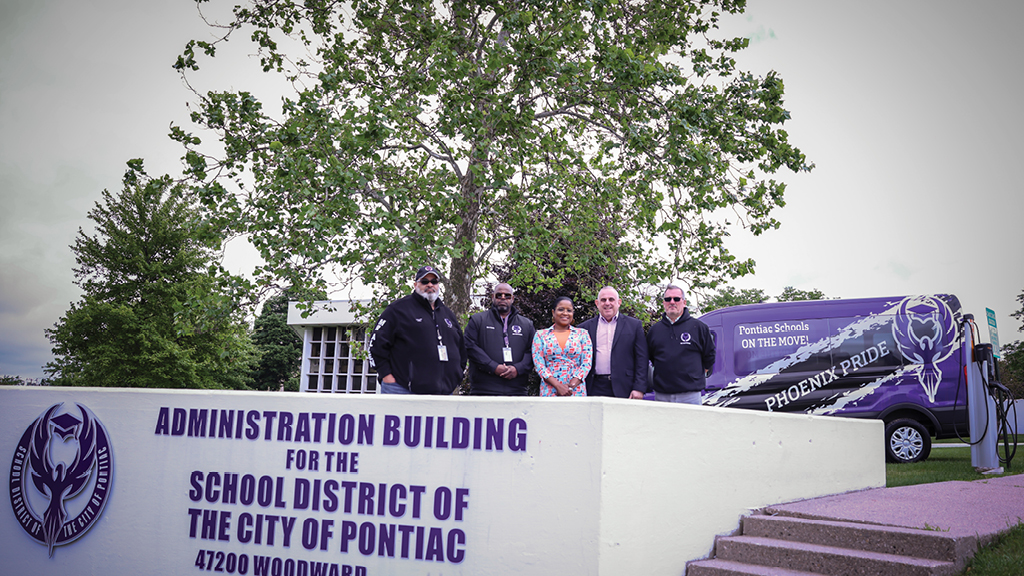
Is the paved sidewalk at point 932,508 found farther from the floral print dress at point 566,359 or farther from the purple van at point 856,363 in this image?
the purple van at point 856,363

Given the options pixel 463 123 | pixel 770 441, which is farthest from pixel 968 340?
pixel 463 123

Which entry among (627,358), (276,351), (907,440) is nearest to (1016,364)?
(907,440)

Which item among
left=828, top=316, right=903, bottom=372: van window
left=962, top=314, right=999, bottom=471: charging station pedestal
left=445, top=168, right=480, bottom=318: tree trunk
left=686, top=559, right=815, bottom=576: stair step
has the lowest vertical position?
left=686, top=559, right=815, bottom=576: stair step

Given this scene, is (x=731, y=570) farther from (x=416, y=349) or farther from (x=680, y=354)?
(x=416, y=349)

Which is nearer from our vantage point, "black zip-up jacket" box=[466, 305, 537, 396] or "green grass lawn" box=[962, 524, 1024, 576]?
"green grass lawn" box=[962, 524, 1024, 576]

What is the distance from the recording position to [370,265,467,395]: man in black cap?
5297 millimetres

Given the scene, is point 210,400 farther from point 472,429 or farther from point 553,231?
point 553,231

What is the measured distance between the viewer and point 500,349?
571 cm

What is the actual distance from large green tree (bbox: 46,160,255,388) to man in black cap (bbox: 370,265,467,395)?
17353 mm

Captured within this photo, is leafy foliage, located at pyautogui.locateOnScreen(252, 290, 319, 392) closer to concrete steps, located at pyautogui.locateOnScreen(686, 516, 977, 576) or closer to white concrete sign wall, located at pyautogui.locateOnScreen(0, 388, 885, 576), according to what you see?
white concrete sign wall, located at pyautogui.locateOnScreen(0, 388, 885, 576)

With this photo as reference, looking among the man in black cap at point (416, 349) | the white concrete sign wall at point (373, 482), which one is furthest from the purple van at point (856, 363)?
the man in black cap at point (416, 349)

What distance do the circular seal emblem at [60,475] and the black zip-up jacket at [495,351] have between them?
2700 mm

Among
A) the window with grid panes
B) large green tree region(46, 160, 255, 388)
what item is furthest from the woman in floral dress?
the window with grid panes

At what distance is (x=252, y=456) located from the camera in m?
4.40
